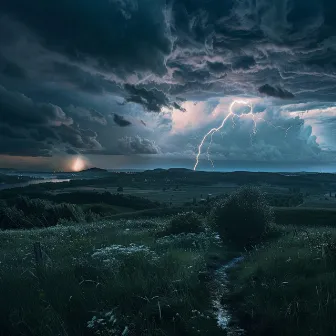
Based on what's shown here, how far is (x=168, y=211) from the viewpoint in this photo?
226 feet

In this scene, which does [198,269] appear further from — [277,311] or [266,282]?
[277,311]

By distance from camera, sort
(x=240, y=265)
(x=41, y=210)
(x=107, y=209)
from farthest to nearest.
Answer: (x=107, y=209) < (x=41, y=210) < (x=240, y=265)

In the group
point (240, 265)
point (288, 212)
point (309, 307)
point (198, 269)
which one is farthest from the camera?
point (288, 212)

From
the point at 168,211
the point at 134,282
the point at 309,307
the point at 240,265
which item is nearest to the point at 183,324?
the point at 134,282

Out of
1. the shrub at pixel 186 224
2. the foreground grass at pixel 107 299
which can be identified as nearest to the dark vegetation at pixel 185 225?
the shrub at pixel 186 224

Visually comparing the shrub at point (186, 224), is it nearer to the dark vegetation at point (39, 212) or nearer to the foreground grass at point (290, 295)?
the dark vegetation at point (39, 212)

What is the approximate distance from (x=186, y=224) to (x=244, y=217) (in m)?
5.09

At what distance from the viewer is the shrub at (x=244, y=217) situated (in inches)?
1064

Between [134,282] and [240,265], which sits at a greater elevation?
[134,282]

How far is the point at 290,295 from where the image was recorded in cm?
1130

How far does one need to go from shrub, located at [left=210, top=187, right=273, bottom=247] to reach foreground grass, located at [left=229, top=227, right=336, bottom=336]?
11.2m

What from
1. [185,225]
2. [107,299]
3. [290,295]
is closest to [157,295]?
[107,299]

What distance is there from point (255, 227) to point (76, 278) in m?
18.0

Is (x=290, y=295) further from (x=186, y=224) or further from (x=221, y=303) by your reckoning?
(x=186, y=224)
